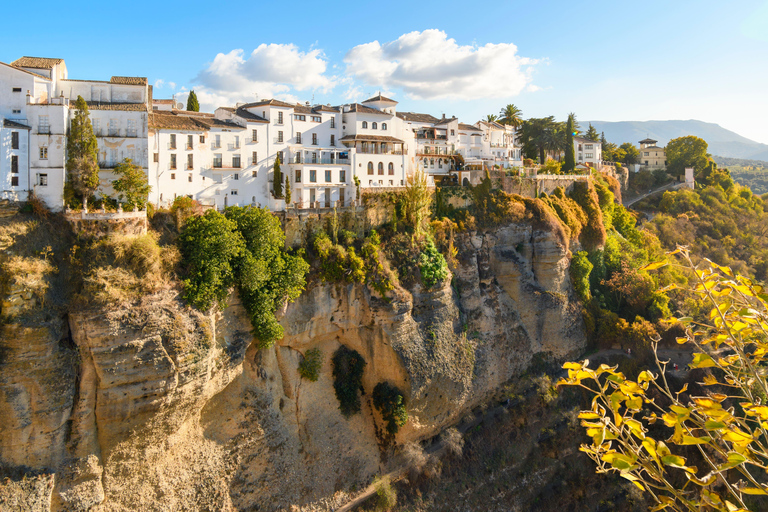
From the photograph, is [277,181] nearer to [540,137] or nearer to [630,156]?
[540,137]

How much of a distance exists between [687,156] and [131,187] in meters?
65.7

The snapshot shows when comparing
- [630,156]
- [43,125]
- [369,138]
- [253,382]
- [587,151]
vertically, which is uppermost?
[630,156]

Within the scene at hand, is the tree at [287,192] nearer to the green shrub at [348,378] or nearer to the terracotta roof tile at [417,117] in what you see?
the green shrub at [348,378]

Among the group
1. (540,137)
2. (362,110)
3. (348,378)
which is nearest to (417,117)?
(362,110)

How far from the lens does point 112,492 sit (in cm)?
2120

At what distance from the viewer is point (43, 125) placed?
928 inches

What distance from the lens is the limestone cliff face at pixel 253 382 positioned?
2034 centimetres

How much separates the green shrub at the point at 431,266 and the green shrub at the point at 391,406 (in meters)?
7.11

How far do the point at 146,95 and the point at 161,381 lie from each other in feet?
53.7

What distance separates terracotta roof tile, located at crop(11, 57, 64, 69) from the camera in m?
24.3

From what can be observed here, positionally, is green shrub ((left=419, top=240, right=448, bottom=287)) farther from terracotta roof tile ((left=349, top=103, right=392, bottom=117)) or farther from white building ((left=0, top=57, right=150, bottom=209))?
white building ((left=0, top=57, right=150, bottom=209))

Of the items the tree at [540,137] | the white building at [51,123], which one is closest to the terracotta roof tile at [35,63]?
→ the white building at [51,123]

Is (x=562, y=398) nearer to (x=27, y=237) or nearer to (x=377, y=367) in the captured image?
(x=377, y=367)

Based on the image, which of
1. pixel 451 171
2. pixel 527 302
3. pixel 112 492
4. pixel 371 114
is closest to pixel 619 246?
pixel 527 302
